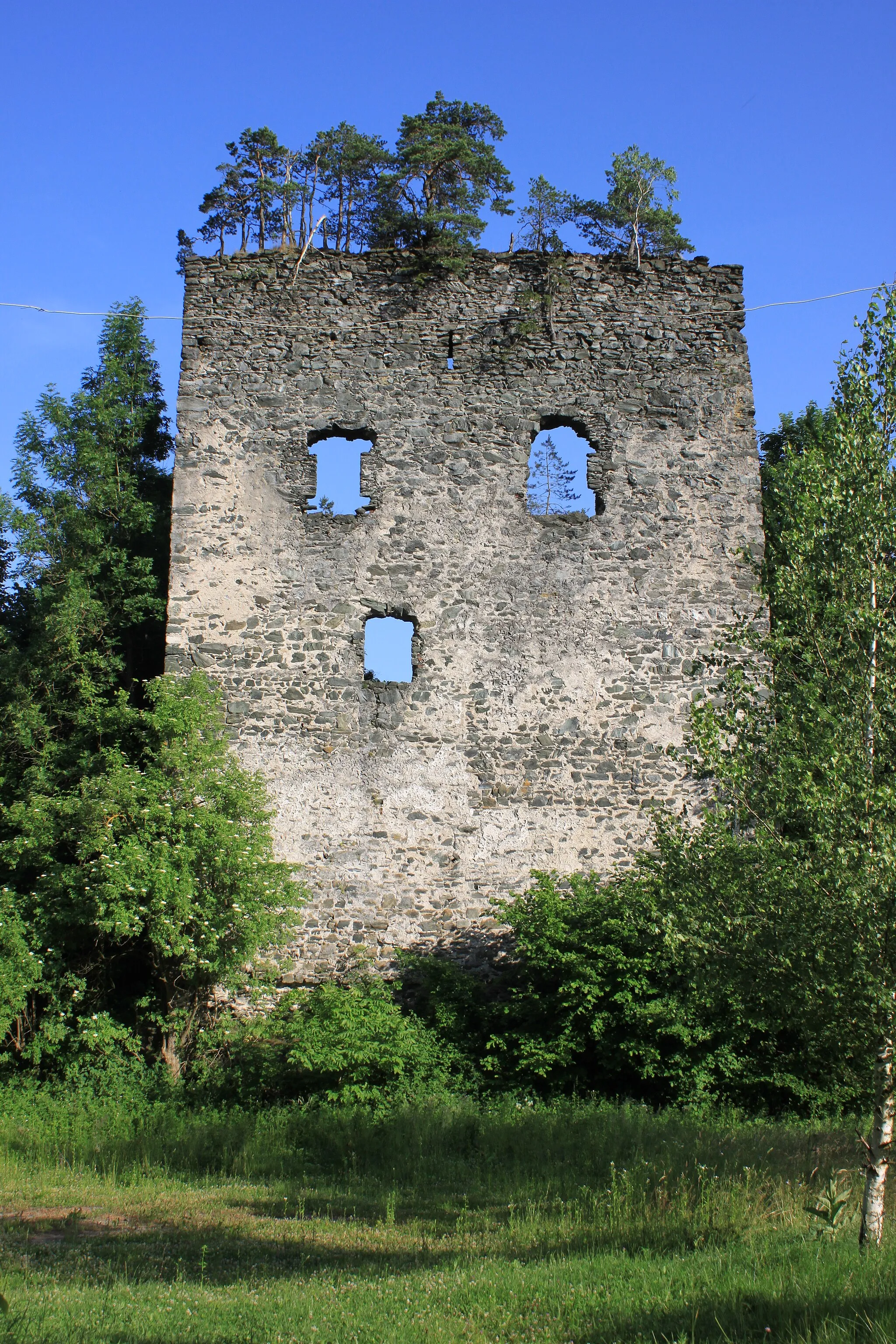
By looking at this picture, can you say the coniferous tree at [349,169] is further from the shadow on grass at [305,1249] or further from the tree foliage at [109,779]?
the shadow on grass at [305,1249]

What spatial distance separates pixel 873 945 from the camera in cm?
543

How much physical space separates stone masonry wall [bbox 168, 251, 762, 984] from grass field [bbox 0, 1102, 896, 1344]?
7.68ft

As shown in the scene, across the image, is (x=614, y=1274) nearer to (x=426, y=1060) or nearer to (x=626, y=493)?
(x=426, y=1060)

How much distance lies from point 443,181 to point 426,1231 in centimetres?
1158

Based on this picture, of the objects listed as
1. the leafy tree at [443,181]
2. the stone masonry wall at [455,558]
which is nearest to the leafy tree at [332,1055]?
the stone masonry wall at [455,558]

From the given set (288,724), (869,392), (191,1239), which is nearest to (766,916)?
(869,392)

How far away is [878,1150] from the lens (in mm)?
5691

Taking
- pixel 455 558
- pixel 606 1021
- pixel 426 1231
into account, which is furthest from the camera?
pixel 455 558

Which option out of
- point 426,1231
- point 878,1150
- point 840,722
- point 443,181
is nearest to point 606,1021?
point 426,1231

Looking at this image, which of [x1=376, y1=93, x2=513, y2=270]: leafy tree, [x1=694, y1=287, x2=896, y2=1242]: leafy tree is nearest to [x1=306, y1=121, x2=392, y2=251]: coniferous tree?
[x1=376, y1=93, x2=513, y2=270]: leafy tree

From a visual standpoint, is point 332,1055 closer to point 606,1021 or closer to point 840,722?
point 606,1021

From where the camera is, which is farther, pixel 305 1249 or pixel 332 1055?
pixel 332 1055

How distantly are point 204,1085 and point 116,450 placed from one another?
25.5ft

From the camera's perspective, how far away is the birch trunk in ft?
18.4
